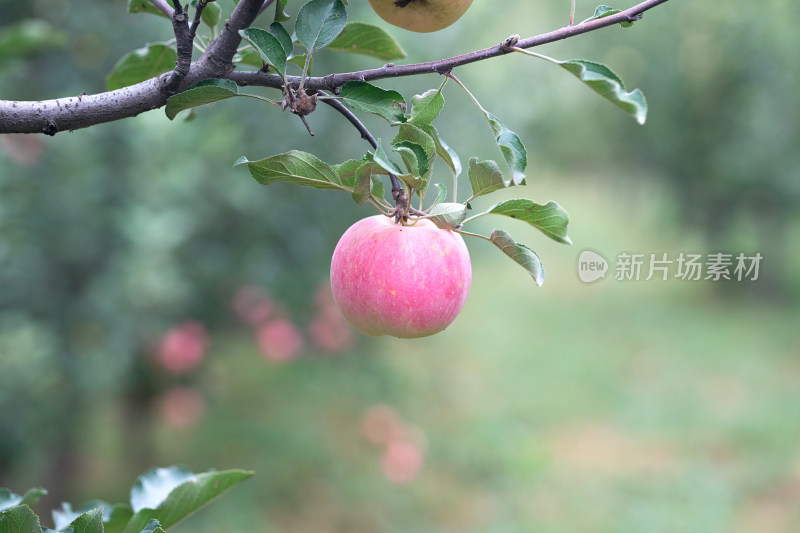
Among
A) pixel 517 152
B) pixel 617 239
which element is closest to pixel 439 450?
pixel 517 152

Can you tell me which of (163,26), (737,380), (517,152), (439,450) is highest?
(737,380)

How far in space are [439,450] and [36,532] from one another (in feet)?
11.5

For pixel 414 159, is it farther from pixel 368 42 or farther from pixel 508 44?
pixel 368 42

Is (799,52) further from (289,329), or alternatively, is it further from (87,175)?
(87,175)

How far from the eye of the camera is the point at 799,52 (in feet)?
20.3

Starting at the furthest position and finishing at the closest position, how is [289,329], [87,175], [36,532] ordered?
[289,329], [87,175], [36,532]

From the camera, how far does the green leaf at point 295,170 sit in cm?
61

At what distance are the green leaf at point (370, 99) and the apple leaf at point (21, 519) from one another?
40 cm

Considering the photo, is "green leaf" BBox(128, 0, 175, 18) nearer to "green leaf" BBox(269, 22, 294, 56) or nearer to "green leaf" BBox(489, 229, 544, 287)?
"green leaf" BBox(269, 22, 294, 56)

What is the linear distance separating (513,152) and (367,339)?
334 centimetres

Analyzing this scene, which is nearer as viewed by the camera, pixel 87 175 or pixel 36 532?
pixel 36 532

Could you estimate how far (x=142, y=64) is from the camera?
79cm
